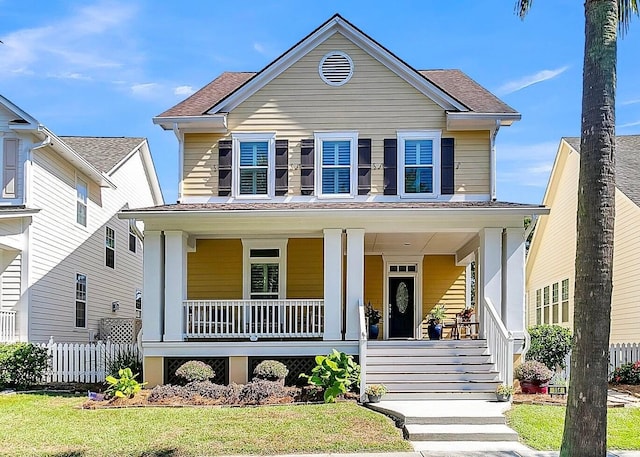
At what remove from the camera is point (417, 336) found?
18.4 metres

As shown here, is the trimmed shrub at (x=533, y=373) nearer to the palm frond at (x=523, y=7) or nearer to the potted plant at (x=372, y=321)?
the potted plant at (x=372, y=321)

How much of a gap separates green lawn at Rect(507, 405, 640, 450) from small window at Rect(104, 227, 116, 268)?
15.0 m

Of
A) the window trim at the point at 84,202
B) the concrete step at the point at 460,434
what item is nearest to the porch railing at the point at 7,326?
the window trim at the point at 84,202

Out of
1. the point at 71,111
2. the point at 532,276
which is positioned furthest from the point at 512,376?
the point at 71,111

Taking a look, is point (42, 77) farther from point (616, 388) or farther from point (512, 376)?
point (616, 388)

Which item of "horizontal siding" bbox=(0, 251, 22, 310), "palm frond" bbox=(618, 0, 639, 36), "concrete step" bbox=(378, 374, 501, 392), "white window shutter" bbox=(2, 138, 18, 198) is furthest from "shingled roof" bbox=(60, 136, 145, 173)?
"palm frond" bbox=(618, 0, 639, 36)

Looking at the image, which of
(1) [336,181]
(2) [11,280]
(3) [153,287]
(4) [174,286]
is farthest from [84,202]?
(1) [336,181]

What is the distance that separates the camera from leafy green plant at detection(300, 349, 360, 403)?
12234 mm

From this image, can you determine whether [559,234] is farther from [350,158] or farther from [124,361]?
[124,361]

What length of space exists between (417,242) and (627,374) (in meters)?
5.67

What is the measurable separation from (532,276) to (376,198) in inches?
577

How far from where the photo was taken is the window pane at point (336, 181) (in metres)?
16.0

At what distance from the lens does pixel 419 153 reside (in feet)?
52.6

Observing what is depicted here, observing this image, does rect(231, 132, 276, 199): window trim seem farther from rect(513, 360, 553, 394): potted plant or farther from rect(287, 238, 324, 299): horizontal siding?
rect(513, 360, 553, 394): potted plant
